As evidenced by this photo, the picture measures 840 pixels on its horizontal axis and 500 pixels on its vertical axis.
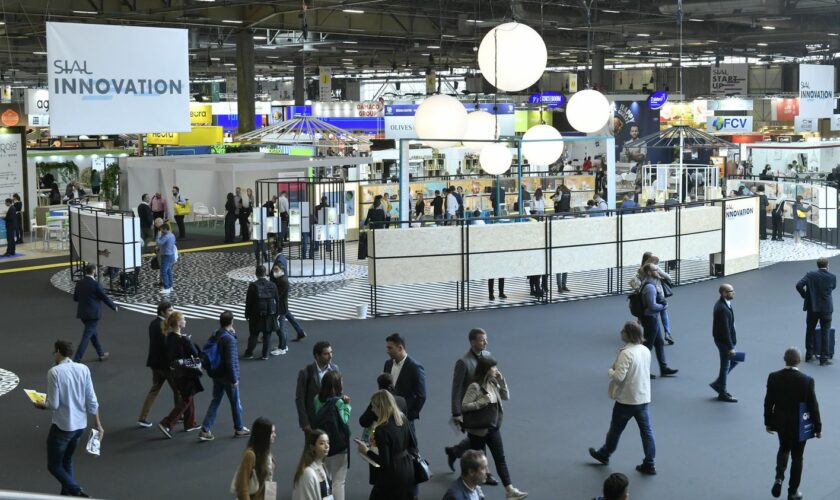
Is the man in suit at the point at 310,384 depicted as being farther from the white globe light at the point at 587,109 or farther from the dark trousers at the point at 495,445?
the white globe light at the point at 587,109

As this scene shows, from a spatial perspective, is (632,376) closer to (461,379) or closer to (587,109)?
(461,379)

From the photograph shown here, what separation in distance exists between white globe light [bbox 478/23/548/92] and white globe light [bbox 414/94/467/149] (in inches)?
32.1

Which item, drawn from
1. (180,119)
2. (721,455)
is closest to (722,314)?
(721,455)

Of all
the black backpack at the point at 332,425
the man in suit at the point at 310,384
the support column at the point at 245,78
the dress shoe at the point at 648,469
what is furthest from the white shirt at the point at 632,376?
the support column at the point at 245,78

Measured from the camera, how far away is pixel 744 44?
1617 inches

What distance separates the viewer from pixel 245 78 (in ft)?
103

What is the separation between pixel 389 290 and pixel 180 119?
206 inches

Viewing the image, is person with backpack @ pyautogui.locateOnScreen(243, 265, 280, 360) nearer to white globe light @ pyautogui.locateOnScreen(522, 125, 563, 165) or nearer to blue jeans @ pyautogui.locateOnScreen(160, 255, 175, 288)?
white globe light @ pyautogui.locateOnScreen(522, 125, 563, 165)

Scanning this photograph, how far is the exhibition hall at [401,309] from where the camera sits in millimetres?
7664

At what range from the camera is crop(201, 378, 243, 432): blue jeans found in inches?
349

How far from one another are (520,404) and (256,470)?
501cm

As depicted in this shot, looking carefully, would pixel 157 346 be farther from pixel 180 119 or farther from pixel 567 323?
pixel 567 323

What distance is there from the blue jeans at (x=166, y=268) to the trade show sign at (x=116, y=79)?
140 inches

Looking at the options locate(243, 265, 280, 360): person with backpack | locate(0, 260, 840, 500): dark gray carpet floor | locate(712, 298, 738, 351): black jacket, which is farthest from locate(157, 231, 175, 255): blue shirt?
locate(712, 298, 738, 351): black jacket
